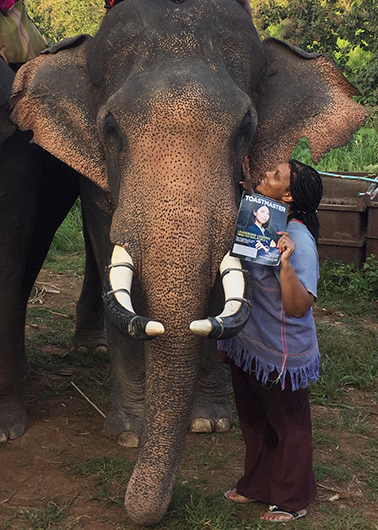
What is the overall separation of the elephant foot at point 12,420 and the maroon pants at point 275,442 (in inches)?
48.7

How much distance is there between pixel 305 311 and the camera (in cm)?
286

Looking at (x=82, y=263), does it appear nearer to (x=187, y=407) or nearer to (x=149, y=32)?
(x=149, y=32)

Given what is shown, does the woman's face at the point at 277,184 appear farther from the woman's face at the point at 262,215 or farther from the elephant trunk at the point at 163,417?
the elephant trunk at the point at 163,417

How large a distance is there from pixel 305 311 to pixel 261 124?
117 cm

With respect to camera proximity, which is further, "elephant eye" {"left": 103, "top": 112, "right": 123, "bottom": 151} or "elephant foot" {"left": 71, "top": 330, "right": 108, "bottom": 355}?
"elephant foot" {"left": 71, "top": 330, "right": 108, "bottom": 355}

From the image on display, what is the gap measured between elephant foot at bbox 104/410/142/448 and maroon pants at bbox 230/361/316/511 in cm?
76

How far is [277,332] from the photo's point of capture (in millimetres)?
2939

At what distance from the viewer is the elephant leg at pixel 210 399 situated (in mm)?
4023

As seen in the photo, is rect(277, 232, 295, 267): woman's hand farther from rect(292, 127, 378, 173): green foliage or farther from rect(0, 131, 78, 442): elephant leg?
rect(292, 127, 378, 173): green foliage

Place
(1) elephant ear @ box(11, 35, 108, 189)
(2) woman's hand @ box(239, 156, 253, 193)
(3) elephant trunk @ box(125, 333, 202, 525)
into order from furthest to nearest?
(1) elephant ear @ box(11, 35, 108, 189)
(2) woman's hand @ box(239, 156, 253, 193)
(3) elephant trunk @ box(125, 333, 202, 525)

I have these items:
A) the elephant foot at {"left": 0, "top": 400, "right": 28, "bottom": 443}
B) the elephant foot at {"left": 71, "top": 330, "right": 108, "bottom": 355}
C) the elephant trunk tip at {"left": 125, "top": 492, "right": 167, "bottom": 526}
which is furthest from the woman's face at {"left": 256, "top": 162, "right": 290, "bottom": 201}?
the elephant foot at {"left": 71, "top": 330, "right": 108, "bottom": 355}

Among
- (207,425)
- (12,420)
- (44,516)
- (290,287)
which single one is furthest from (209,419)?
(290,287)

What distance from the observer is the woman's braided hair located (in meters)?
2.93

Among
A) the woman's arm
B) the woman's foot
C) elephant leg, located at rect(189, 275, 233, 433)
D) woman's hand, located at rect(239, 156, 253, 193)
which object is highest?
→ woman's hand, located at rect(239, 156, 253, 193)
